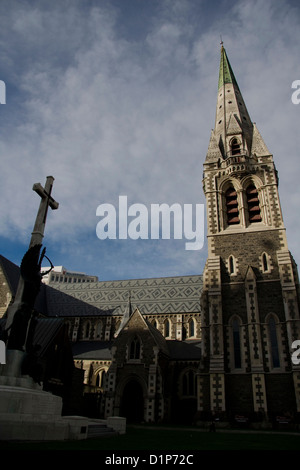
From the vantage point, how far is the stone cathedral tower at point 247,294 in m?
22.6

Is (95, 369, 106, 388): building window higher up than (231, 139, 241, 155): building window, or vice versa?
(231, 139, 241, 155): building window

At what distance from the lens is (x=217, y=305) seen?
25547 mm

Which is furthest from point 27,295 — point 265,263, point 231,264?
point 265,263

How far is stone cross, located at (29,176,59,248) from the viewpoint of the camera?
42.5 feet

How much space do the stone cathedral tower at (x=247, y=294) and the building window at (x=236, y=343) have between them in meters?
0.07

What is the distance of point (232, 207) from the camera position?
30922 mm

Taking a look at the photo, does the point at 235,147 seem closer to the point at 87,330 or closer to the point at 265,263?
the point at 265,263

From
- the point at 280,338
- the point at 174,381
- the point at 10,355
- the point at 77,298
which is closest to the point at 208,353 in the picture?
the point at 280,338

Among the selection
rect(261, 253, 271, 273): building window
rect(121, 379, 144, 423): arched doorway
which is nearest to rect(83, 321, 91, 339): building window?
rect(121, 379, 144, 423): arched doorway

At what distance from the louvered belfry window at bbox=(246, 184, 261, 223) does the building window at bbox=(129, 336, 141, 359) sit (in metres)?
15.3

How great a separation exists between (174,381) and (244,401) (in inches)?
395

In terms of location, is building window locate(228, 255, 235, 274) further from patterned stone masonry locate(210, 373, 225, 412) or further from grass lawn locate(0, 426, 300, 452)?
grass lawn locate(0, 426, 300, 452)

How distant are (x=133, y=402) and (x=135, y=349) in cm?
438
